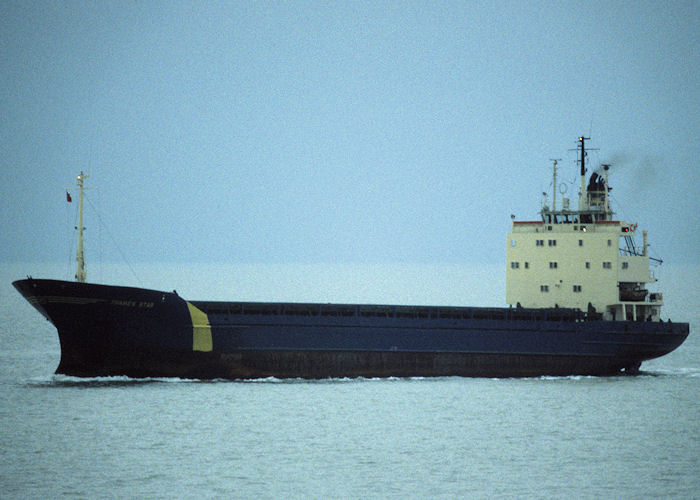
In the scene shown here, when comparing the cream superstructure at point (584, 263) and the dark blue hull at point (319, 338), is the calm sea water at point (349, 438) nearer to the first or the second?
the dark blue hull at point (319, 338)

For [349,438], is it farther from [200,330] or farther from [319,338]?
[200,330]

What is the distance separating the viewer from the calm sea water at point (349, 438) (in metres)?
22.6

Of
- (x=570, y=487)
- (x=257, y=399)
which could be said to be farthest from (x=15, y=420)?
(x=570, y=487)

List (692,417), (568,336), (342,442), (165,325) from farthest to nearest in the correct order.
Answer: (568,336)
(165,325)
(692,417)
(342,442)

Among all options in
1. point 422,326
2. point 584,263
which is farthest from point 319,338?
point 584,263

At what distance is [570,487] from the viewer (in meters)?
22.8

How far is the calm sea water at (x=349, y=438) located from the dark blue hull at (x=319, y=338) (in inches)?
31.3

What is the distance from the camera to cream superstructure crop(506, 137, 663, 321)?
39531 millimetres

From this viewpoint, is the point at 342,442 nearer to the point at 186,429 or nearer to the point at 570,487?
the point at 186,429

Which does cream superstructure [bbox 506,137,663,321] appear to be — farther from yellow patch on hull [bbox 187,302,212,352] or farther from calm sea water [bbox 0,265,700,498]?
yellow patch on hull [bbox 187,302,212,352]

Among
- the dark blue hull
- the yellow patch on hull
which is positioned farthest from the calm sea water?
the yellow patch on hull

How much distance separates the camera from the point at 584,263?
39.7 metres

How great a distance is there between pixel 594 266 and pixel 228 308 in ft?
53.8

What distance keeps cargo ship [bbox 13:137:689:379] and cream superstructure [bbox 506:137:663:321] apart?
0.05 metres
